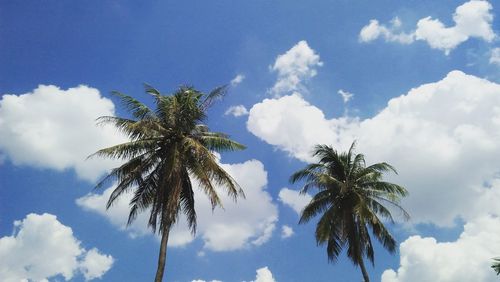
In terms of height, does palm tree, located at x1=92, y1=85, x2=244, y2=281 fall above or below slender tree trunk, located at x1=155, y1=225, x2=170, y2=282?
above

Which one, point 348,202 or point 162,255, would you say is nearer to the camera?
point 162,255

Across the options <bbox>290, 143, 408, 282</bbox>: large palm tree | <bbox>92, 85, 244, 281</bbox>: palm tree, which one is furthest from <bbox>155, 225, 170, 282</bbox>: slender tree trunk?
<bbox>290, 143, 408, 282</bbox>: large palm tree

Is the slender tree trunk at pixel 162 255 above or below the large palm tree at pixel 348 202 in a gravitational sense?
below

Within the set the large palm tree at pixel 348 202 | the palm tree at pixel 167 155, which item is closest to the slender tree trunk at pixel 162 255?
the palm tree at pixel 167 155

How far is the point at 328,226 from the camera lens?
101 feet

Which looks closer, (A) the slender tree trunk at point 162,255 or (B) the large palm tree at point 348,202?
(A) the slender tree trunk at point 162,255

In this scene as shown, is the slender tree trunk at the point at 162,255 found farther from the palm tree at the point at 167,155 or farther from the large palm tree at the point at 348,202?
the large palm tree at the point at 348,202

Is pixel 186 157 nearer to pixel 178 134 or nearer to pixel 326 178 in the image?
pixel 178 134

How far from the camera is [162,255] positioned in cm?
2003

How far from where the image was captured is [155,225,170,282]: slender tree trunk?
19.4m

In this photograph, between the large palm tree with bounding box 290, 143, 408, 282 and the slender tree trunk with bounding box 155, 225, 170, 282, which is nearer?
the slender tree trunk with bounding box 155, 225, 170, 282

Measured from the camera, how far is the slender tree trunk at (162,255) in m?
19.4

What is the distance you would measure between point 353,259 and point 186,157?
14.1 metres

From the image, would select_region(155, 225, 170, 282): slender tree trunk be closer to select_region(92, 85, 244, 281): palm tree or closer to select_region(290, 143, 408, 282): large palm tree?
select_region(92, 85, 244, 281): palm tree
